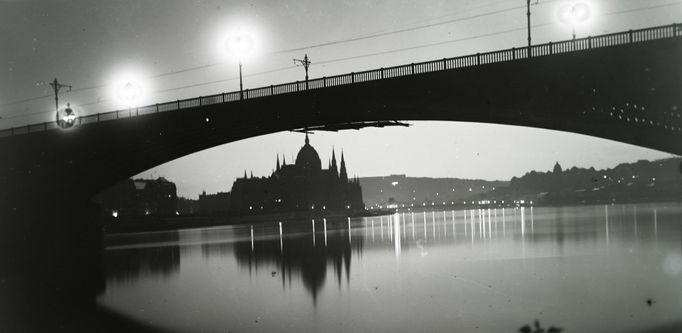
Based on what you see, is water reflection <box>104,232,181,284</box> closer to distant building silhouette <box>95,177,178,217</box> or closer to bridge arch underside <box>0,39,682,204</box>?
bridge arch underside <box>0,39,682,204</box>

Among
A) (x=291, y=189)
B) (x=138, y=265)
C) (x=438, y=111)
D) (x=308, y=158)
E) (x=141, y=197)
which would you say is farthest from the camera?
(x=308, y=158)

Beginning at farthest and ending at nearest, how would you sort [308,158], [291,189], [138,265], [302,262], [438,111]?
1. [308,158]
2. [291,189]
3. [138,265]
4. [438,111]
5. [302,262]

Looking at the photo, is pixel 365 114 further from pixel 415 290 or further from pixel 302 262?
pixel 415 290

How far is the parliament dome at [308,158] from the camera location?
19388 centimetres

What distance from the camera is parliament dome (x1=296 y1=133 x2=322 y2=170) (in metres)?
194

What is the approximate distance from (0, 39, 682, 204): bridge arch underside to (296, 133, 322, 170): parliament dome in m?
143

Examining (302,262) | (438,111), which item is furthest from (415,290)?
(438,111)

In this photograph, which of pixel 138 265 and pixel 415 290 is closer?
pixel 415 290

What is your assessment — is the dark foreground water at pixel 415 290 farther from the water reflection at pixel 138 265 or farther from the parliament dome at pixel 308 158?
the parliament dome at pixel 308 158

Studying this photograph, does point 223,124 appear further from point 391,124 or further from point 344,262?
point 344,262

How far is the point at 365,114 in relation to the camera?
→ 1451 inches

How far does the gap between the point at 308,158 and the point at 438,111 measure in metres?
162

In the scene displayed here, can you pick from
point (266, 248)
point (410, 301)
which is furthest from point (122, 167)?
point (410, 301)

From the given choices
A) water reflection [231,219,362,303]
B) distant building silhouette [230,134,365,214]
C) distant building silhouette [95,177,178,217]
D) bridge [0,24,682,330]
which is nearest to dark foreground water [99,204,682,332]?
water reflection [231,219,362,303]
